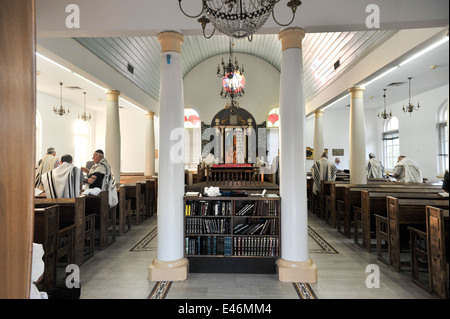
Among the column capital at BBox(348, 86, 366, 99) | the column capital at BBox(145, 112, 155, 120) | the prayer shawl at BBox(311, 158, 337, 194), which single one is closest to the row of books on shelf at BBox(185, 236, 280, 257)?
the prayer shawl at BBox(311, 158, 337, 194)

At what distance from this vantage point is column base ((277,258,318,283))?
316 centimetres

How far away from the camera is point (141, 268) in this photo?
11.9 feet

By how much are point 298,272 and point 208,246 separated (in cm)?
122

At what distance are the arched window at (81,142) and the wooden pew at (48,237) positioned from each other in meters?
10.9

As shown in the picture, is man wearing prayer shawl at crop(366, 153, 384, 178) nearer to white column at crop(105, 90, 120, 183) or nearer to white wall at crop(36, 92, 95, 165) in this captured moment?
white column at crop(105, 90, 120, 183)

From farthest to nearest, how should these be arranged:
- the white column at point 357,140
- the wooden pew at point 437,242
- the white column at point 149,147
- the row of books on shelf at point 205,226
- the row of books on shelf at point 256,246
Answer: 1. the white column at point 149,147
2. the white column at point 357,140
3. the row of books on shelf at point 205,226
4. the row of books on shelf at point 256,246
5. the wooden pew at point 437,242

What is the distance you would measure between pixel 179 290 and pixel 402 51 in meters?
5.29

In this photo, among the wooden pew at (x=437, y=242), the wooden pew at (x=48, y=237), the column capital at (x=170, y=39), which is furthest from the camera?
the column capital at (x=170, y=39)

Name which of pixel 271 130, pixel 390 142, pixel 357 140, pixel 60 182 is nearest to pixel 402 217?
pixel 357 140

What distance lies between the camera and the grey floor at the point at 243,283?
289 cm

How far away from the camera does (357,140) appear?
6727mm

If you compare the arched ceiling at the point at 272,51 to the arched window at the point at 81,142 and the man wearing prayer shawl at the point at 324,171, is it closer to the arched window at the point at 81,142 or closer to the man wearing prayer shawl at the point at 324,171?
the man wearing prayer shawl at the point at 324,171

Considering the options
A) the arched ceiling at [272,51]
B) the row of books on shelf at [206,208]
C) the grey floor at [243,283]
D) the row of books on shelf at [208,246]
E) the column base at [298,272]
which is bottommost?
the grey floor at [243,283]

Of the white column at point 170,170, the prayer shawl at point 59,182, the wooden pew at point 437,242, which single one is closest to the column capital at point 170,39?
the white column at point 170,170
